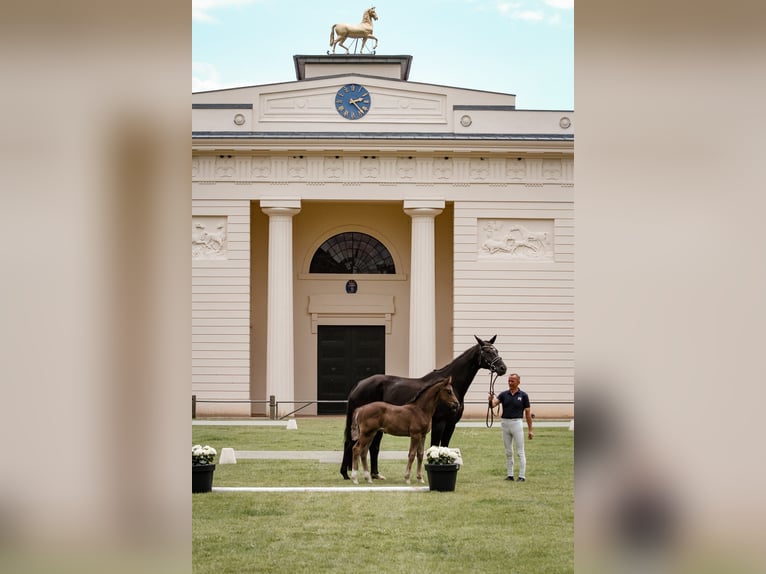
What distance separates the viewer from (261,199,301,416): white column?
32.1m

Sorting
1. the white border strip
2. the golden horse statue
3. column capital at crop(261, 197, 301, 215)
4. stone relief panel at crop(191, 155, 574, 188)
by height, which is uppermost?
the golden horse statue

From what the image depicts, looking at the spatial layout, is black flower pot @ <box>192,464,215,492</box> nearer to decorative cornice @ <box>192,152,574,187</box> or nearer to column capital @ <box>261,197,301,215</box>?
column capital @ <box>261,197,301,215</box>

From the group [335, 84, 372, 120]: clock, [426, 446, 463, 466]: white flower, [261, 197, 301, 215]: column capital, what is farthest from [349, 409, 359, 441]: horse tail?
[335, 84, 372, 120]: clock

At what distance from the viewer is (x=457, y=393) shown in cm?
1493

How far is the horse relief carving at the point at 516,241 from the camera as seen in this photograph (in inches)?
1294

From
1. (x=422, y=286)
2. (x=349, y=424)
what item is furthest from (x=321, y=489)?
(x=422, y=286)

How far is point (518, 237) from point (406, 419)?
20137 mm

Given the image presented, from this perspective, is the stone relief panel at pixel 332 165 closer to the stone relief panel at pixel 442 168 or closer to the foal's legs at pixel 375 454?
the stone relief panel at pixel 442 168

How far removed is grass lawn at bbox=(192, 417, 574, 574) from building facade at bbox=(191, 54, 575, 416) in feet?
52.3

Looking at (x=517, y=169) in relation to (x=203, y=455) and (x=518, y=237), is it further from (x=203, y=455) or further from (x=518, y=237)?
(x=203, y=455)
